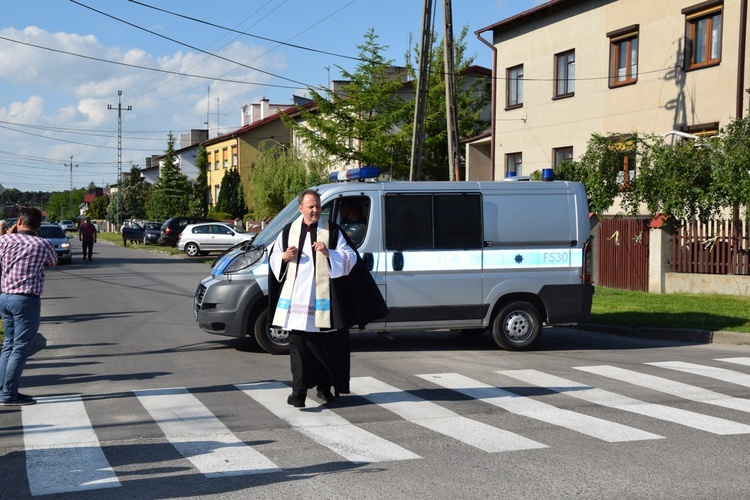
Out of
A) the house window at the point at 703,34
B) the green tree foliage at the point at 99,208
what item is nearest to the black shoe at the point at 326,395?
the house window at the point at 703,34

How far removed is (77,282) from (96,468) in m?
19.7

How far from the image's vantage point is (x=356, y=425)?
722 centimetres

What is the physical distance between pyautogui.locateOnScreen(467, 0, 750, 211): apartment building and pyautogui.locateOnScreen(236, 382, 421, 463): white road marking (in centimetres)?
1385

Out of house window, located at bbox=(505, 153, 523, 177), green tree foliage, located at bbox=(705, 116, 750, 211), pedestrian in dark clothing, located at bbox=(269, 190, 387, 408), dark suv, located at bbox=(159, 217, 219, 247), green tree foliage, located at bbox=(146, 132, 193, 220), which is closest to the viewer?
pedestrian in dark clothing, located at bbox=(269, 190, 387, 408)

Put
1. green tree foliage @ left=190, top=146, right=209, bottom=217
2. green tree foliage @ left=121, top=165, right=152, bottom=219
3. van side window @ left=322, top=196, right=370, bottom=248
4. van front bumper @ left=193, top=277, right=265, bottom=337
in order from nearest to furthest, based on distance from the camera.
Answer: van front bumper @ left=193, top=277, right=265, bottom=337 → van side window @ left=322, top=196, right=370, bottom=248 → green tree foliage @ left=190, top=146, right=209, bottom=217 → green tree foliage @ left=121, top=165, right=152, bottom=219

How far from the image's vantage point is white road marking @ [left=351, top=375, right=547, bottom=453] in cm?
661

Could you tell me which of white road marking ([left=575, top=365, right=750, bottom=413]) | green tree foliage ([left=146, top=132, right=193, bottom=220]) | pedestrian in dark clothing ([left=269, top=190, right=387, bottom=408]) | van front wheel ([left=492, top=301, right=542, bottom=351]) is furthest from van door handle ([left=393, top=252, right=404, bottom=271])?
green tree foliage ([left=146, top=132, right=193, bottom=220])

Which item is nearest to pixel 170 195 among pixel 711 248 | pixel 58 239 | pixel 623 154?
pixel 58 239

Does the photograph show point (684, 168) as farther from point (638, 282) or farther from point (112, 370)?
point (112, 370)

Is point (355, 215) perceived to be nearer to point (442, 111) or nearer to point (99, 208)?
point (442, 111)

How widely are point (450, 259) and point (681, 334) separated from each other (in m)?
4.31

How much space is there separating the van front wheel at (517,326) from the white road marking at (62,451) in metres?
5.68

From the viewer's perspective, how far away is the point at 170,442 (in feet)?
21.8

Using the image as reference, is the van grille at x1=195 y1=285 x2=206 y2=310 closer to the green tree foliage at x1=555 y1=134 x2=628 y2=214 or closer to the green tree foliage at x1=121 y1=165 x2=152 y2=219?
the green tree foliage at x1=555 y1=134 x2=628 y2=214
